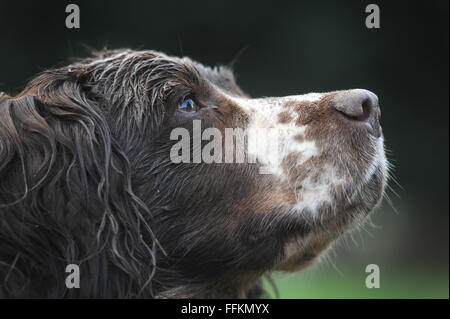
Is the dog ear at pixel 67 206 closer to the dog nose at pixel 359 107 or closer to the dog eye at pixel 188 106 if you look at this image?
the dog eye at pixel 188 106

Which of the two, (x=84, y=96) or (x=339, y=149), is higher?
(x=84, y=96)

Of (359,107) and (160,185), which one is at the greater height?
(359,107)

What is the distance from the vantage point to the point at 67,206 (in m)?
2.79

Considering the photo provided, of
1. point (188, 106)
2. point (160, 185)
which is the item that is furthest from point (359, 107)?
point (160, 185)

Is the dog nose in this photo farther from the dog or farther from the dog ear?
the dog ear

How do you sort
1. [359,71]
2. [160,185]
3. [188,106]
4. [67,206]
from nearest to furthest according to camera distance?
[67,206], [160,185], [188,106], [359,71]

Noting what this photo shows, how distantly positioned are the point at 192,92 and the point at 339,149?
0.86m

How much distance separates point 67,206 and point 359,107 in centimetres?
155

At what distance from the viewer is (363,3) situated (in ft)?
27.5

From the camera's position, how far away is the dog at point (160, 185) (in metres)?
2.79

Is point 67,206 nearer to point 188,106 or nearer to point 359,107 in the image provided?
point 188,106

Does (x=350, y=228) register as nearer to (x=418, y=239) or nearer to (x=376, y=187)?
(x=376, y=187)

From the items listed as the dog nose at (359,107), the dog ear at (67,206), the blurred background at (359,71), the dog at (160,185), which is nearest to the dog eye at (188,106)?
the dog at (160,185)

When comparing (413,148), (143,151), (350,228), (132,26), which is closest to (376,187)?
(350,228)
